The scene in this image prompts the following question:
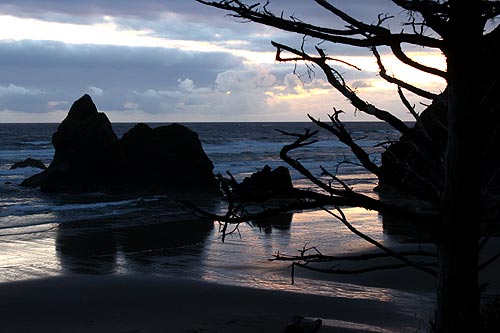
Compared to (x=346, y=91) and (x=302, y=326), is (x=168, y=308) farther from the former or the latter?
(x=346, y=91)

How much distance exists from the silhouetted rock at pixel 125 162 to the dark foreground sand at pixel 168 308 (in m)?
21.8

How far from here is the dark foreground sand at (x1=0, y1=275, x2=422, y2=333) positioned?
9.49 metres

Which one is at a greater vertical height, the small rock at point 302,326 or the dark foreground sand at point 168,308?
the small rock at point 302,326

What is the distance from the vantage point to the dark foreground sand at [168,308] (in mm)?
9492

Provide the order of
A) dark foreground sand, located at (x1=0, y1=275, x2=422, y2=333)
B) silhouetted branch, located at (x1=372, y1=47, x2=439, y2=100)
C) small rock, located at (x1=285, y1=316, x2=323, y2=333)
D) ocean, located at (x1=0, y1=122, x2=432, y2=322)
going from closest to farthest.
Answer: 1. silhouetted branch, located at (x1=372, y1=47, x2=439, y2=100)
2. small rock, located at (x1=285, y1=316, x2=323, y2=333)
3. dark foreground sand, located at (x1=0, y1=275, x2=422, y2=333)
4. ocean, located at (x1=0, y1=122, x2=432, y2=322)

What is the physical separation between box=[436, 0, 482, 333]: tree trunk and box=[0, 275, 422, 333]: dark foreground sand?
16.7 feet

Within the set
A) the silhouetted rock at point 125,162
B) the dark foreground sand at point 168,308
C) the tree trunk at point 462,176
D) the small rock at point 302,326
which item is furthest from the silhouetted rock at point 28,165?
the tree trunk at point 462,176

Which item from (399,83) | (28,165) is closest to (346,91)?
(399,83)

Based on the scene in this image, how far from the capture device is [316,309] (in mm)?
10586

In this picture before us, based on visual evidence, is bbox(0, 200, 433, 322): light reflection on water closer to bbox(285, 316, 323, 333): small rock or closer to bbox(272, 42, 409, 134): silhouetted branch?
bbox(285, 316, 323, 333): small rock

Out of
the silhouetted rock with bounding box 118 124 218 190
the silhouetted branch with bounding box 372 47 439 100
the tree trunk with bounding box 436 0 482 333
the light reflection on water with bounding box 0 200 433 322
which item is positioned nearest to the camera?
the tree trunk with bounding box 436 0 482 333

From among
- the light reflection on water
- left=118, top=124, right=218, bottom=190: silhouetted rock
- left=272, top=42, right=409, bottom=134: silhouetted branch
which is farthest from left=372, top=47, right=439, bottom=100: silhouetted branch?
left=118, top=124, right=218, bottom=190: silhouetted rock

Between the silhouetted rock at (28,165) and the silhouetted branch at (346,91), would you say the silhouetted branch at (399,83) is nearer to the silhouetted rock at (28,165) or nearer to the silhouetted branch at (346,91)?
the silhouetted branch at (346,91)

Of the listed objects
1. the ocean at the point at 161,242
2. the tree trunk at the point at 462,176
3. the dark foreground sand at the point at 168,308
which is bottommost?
the ocean at the point at 161,242
